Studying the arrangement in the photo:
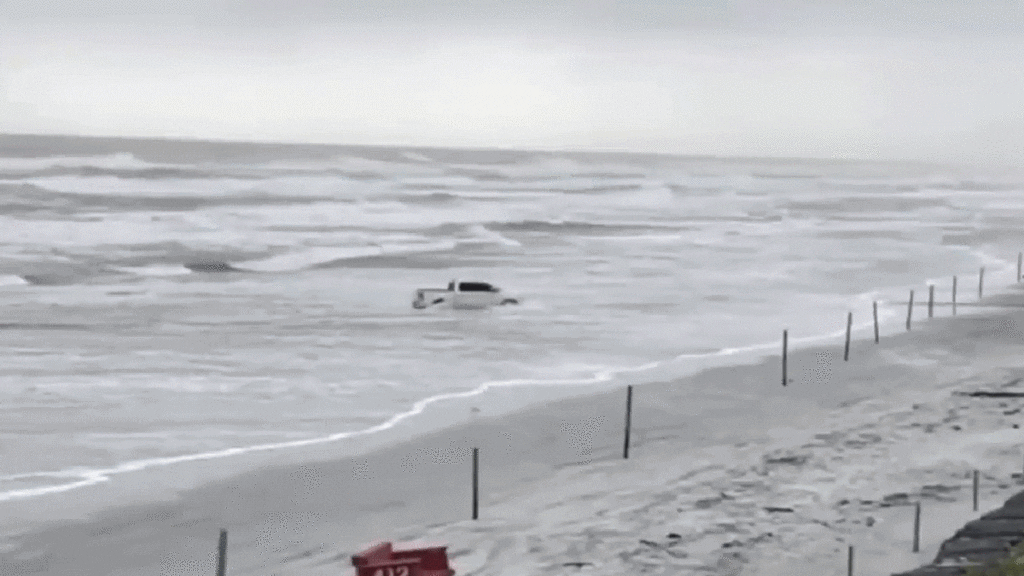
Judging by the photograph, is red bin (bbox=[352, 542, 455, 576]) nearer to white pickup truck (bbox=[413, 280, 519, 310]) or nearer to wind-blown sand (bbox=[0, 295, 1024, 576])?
wind-blown sand (bbox=[0, 295, 1024, 576])

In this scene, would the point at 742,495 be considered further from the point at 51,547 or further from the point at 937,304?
the point at 937,304

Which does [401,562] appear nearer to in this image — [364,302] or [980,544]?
[980,544]

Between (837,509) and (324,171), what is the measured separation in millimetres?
152574

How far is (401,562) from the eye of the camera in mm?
13062

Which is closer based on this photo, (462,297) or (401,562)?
(401,562)

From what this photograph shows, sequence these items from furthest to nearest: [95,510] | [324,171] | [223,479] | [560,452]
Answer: [324,171] → [560,452] → [223,479] → [95,510]

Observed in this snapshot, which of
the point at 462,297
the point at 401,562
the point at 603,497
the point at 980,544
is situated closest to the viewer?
the point at 980,544

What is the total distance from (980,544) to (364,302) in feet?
99.9

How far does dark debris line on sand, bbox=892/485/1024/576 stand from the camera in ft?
38.3

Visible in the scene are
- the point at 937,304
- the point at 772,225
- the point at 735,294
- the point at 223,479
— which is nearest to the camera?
the point at 223,479

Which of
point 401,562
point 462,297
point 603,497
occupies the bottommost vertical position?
point 603,497

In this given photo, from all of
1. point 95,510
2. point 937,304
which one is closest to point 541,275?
point 937,304

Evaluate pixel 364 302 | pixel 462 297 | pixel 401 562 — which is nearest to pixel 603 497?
pixel 401 562

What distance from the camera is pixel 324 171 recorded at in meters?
168
